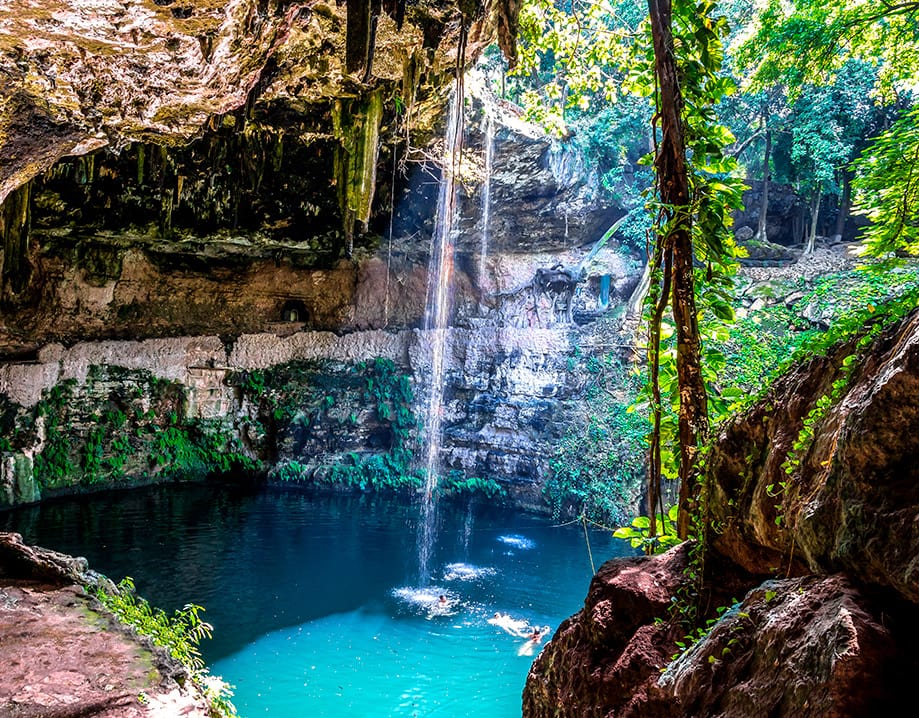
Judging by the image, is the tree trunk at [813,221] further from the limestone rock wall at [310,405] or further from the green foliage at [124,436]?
the green foliage at [124,436]

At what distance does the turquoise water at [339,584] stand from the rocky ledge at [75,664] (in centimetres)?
269

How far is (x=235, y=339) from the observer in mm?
14352

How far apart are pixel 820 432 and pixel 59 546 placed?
418 inches

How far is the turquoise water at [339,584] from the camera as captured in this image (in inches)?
246

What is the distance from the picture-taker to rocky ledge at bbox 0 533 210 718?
2.62 m

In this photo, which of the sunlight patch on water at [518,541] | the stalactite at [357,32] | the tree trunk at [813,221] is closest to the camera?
the stalactite at [357,32]

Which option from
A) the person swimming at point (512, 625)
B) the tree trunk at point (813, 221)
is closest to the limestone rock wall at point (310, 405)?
the person swimming at point (512, 625)

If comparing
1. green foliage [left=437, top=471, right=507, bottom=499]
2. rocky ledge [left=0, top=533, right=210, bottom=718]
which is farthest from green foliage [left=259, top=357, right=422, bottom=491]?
rocky ledge [left=0, top=533, right=210, bottom=718]

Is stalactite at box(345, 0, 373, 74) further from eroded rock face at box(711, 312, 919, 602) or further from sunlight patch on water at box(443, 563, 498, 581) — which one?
sunlight patch on water at box(443, 563, 498, 581)

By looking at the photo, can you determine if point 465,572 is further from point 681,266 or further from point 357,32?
point 681,266

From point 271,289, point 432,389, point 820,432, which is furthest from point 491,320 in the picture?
point 820,432

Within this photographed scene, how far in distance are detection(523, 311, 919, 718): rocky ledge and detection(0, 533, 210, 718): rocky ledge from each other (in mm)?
1882

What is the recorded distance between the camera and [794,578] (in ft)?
5.49

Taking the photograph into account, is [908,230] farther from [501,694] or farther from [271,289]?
[271,289]
